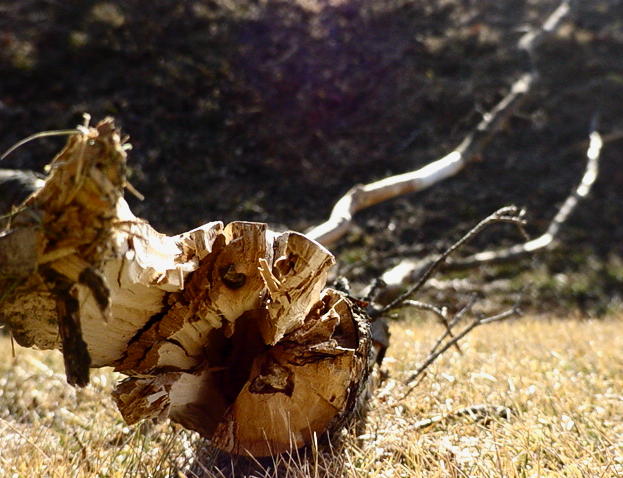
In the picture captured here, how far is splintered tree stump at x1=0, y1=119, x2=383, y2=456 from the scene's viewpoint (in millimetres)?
1451

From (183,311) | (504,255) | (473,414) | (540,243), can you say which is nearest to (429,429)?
(473,414)

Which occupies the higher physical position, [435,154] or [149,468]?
[149,468]

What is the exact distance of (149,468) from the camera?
6.73 feet

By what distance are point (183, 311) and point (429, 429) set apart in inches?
42.3

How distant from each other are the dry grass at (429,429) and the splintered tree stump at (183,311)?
203 millimetres

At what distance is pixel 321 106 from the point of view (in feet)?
34.6

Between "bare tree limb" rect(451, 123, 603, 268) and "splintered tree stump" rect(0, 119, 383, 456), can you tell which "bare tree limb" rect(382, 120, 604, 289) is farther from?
"splintered tree stump" rect(0, 119, 383, 456)

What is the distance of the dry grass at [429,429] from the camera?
1903mm

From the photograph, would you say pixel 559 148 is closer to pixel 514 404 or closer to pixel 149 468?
pixel 514 404

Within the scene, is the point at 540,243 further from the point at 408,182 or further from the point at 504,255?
the point at 408,182

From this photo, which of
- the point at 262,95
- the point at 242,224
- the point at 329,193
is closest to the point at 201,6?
the point at 262,95

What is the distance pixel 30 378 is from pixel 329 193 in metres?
6.08

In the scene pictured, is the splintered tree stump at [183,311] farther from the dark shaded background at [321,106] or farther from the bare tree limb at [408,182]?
the dark shaded background at [321,106]

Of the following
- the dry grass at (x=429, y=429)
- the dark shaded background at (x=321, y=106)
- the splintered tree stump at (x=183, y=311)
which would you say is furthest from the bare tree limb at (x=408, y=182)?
the dark shaded background at (x=321, y=106)
